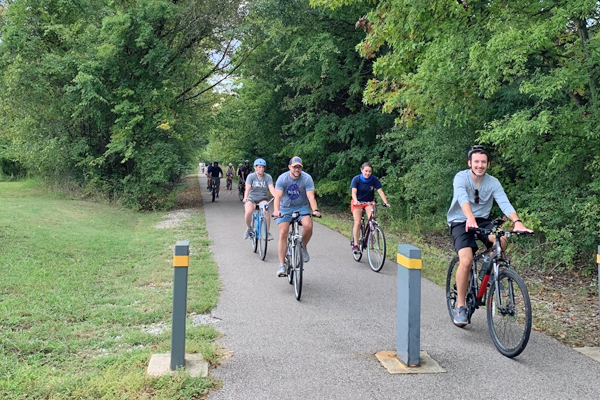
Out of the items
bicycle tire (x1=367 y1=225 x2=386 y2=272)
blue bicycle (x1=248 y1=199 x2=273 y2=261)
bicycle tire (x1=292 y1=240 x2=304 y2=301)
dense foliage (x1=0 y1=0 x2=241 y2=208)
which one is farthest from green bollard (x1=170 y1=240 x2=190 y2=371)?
dense foliage (x1=0 y1=0 x2=241 y2=208)

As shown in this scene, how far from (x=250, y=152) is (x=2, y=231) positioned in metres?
25.4

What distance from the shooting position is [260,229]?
388 inches

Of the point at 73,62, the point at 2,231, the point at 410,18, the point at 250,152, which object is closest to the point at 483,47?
the point at 410,18

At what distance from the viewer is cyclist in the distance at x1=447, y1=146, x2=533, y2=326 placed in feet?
16.5

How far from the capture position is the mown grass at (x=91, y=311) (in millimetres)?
3865

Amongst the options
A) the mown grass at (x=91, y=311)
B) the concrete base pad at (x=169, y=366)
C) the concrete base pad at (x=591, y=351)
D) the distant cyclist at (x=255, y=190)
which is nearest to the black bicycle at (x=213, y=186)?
the mown grass at (x=91, y=311)

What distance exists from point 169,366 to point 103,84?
59.2 ft

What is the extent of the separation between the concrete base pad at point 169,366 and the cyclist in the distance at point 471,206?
277 cm

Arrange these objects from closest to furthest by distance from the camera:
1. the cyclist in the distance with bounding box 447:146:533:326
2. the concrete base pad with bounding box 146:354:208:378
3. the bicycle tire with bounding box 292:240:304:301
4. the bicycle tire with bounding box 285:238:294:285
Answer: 1. the concrete base pad with bounding box 146:354:208:378
2. the cyclist in the distance with bounding box 447:146:533:326
3. the bicycle tire with bounding box 292:240:304:301
4. the bicycle tire with bounding box 285:238:294:285

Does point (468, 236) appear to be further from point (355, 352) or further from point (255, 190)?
point (255, 190)

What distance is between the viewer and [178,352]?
4.12m

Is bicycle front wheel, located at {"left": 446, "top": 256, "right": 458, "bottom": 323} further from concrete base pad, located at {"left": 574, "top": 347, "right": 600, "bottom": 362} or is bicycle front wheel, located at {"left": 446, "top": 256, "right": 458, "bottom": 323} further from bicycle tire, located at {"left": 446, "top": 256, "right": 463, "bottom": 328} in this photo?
concrete base pad, located at {"left": 574, "top": 347, "right": 600, "bottom": 362}

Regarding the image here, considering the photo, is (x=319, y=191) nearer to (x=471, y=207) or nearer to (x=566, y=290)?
(x=566, y=290)

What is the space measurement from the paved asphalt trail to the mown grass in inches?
15.7
